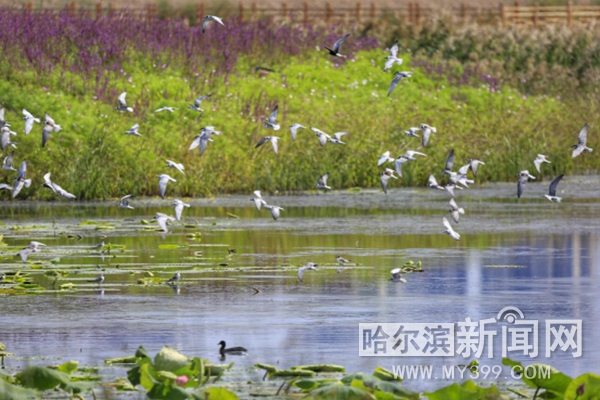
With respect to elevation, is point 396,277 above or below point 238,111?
below

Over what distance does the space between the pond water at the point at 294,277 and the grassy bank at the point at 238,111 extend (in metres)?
1.67

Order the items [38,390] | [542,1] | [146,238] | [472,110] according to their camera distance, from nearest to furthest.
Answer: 1. [38,390]
2. [146,238]
3. [472,110]
4. [542,1]

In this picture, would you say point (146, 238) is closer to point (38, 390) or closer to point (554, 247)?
point (554, 247)

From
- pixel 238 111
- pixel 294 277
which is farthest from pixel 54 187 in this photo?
pixel 238 111

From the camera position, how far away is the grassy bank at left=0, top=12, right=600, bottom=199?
26.2 meters

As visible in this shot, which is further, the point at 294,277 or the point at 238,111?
the point at 238,111

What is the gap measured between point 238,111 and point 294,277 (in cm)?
1661

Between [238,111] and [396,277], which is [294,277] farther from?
[238,111]

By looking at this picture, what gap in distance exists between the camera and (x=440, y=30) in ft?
152

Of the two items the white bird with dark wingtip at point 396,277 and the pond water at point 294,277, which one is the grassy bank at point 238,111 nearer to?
the pond water at point 294,277

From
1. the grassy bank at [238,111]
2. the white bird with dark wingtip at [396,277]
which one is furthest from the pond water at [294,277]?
the grassy bank at [238,111]

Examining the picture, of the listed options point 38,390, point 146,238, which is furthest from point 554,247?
point 38,390

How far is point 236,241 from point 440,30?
28.5 m

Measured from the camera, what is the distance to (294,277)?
592 inches
